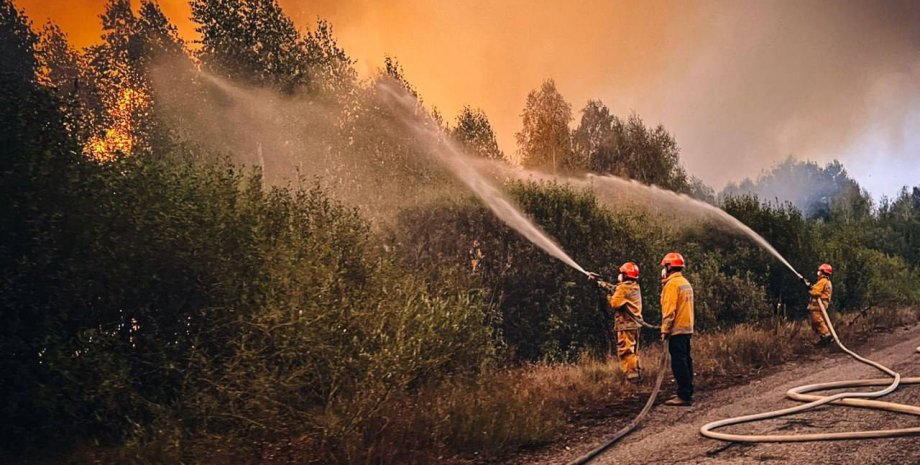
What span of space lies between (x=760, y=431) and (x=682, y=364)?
224 cm

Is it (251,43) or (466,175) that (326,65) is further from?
(466,175)

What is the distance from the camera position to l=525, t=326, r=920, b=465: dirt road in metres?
6.66

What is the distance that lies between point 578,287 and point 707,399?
21.2ft

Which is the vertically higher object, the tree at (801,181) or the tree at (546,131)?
the tree at (801,181)

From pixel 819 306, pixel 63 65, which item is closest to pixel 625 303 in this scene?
pixel 819 306

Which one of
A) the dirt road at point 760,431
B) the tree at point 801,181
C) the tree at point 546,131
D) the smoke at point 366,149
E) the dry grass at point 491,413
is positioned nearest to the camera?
the dirt road at point 760,431

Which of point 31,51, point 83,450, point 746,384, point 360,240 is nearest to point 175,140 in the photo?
point 31,51

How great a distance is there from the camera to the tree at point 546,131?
1570 inches

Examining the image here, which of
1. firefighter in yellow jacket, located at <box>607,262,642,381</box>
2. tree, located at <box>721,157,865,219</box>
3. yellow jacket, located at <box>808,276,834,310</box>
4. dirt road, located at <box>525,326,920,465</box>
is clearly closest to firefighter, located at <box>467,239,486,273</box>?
firefighter in yellow jacket, located at <box>607,262,642,381</box>

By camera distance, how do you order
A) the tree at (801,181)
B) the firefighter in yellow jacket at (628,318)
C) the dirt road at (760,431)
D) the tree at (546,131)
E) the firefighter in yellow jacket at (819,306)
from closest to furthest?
the dirt road at (760,431), the firefighter in yellow jacket at (628,318), the firefighter in yellow jacket at (819,306), the tree at (546,131), the tree at (801,181)

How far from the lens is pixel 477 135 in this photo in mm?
32188

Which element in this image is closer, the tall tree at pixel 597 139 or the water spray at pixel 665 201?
the water spray at pixel 665 201

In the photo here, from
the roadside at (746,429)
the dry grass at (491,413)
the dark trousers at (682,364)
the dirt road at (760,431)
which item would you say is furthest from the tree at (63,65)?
the dirt road at (760,431)

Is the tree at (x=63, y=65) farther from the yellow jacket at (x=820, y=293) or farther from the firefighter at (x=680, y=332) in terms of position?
the yellow jacket at (x=820, y=293)
